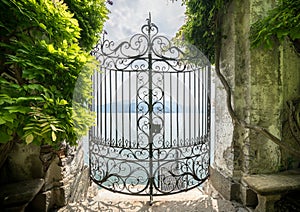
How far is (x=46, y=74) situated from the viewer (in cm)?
135

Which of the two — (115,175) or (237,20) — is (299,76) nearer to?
(237,20)

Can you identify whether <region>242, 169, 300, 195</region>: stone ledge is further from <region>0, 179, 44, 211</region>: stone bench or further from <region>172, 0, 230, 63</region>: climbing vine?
<region>0, 179, 44, 211</region>: stone bench

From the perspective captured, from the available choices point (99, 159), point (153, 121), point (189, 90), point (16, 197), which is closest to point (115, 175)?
point (99, 159)

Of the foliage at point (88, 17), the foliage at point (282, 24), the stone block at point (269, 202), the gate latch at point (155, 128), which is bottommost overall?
the stone block at point (269, 202)

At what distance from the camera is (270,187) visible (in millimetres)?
1821

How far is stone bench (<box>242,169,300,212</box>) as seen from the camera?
5.98 ft

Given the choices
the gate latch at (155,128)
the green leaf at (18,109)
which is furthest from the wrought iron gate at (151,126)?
the green leaf at (18,109)

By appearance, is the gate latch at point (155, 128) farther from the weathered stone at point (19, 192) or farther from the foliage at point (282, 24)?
the foliage at point (282, 24)

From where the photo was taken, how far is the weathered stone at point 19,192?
161 centimetres

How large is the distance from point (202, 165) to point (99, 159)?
188 centimetres

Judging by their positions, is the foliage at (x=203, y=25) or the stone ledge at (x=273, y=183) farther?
the foliage at (x=203, y=25)

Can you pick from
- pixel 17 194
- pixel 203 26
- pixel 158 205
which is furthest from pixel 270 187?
pixel 17 194

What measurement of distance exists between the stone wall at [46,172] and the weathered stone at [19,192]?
0.16m

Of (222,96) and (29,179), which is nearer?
(29,179)
